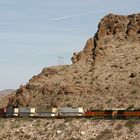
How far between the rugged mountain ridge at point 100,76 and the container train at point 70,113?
787 centimetres

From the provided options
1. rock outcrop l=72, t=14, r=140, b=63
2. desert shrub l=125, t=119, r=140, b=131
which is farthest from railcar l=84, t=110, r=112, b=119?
rock outcrop l=72, t=14, r=140, b=63

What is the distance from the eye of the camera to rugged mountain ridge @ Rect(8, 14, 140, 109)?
85519 millimetres

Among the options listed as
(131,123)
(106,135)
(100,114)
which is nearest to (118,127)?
(131,123)

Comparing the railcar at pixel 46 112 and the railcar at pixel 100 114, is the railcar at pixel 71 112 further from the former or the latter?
the railcar at pixel 100 114

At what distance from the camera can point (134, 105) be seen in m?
78.1

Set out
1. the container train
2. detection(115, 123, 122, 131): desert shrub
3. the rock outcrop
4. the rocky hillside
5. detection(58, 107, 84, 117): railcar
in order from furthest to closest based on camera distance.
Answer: the rock outcrop < detection(58, 107, 84, 117): railcar < the container train < the rocky hillside < detection(115, 123, 122, 131): desert shrub

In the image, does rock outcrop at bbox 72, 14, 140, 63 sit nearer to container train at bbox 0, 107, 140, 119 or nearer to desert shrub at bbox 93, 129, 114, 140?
container train at bbox 0, 107, 140, 119

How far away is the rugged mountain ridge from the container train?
25.8 ft

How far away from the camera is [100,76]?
94375 millimetres

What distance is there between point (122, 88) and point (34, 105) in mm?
16252

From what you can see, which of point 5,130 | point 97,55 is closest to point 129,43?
point 97,55

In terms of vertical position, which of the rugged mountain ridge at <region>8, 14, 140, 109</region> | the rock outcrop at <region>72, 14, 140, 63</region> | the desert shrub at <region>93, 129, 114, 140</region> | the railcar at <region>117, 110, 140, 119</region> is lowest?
the desert shrub at <region>93, 129, 114, 140</region>

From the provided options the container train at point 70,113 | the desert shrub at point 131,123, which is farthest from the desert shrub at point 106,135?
the container train at point 70,113

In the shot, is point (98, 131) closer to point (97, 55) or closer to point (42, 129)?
point (42, 129)
